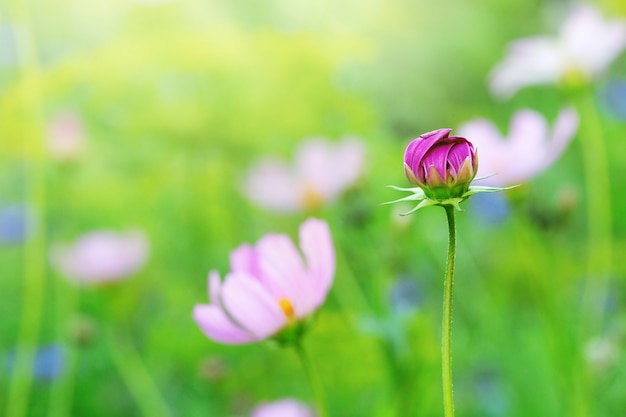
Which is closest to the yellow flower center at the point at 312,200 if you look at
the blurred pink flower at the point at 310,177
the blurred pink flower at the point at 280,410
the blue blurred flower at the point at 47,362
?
the blurred pink flower at the point at 310,177

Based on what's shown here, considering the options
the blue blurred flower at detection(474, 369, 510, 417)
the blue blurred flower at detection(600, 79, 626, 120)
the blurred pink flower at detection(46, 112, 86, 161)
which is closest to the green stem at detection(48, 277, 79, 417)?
the blurred pink flower at detection(46, 112, 86, 161)

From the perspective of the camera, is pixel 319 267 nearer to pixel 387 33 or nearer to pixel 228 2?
pixel 228 2

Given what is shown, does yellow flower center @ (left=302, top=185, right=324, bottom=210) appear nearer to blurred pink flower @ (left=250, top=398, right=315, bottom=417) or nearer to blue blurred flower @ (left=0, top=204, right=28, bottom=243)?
blurred pink flower @ (left=250, top=398, right=315, bottom=417)

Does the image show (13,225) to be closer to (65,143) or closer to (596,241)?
(65,143)

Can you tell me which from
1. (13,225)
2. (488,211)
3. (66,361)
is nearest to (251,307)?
(66,361)

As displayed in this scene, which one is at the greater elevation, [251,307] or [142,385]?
[251,307]

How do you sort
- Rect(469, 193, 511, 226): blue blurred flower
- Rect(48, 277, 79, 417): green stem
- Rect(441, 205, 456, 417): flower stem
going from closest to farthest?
Rect(441, 205, 456, 417): flower stem
Rect(48, 277, 79, 417): green stem
Rect(469, 193, 511, 226): blue blurred flower

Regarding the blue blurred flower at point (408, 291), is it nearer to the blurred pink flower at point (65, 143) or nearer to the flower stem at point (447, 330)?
the blurred pink flower at point (65, 143)
